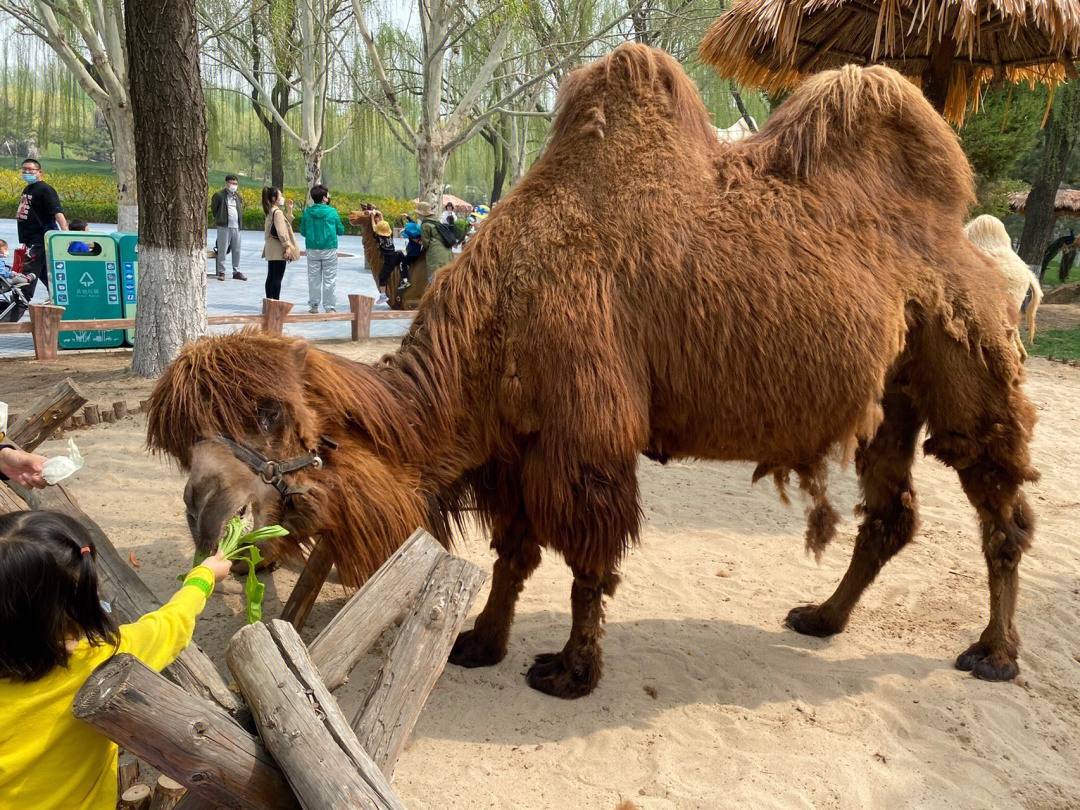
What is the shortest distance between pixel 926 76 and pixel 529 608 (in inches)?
216

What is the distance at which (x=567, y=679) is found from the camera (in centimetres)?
346

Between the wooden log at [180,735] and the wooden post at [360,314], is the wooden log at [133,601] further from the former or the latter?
the wooden post at [360,314]

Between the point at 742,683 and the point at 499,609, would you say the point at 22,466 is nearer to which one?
the point at 499,609

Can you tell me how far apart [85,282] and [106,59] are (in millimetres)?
7421

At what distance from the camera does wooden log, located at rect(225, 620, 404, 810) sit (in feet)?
5.67

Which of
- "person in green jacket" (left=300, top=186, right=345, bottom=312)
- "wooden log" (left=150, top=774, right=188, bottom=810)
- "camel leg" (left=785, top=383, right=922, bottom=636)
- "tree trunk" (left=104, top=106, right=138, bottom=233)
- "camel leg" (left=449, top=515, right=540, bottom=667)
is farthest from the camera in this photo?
"tree trunk" (left=104, top=106, right=138, bottom=233)

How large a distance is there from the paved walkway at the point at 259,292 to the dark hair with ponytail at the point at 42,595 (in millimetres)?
6712

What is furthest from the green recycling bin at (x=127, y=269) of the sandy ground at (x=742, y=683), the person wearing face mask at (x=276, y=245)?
the sandy ground at (x=742, y=683)

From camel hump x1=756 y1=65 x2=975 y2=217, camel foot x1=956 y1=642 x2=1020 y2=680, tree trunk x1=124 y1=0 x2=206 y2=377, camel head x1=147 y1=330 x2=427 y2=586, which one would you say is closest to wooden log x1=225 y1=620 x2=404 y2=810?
camel head x1=147 y1=330 x2=427 y2=586

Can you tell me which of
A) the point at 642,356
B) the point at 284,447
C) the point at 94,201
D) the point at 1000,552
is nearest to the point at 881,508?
the point at 1000,552

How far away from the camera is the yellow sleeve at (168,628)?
6.53 feet

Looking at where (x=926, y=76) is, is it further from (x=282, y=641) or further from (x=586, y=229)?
(x=282, y=641)

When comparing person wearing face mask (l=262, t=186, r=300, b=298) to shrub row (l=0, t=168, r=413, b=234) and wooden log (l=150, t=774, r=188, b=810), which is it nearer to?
wooden log (l=150, t=774, r=188, b=810)

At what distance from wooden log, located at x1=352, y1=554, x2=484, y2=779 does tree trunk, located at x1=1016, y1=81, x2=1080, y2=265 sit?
18084 millimetres
